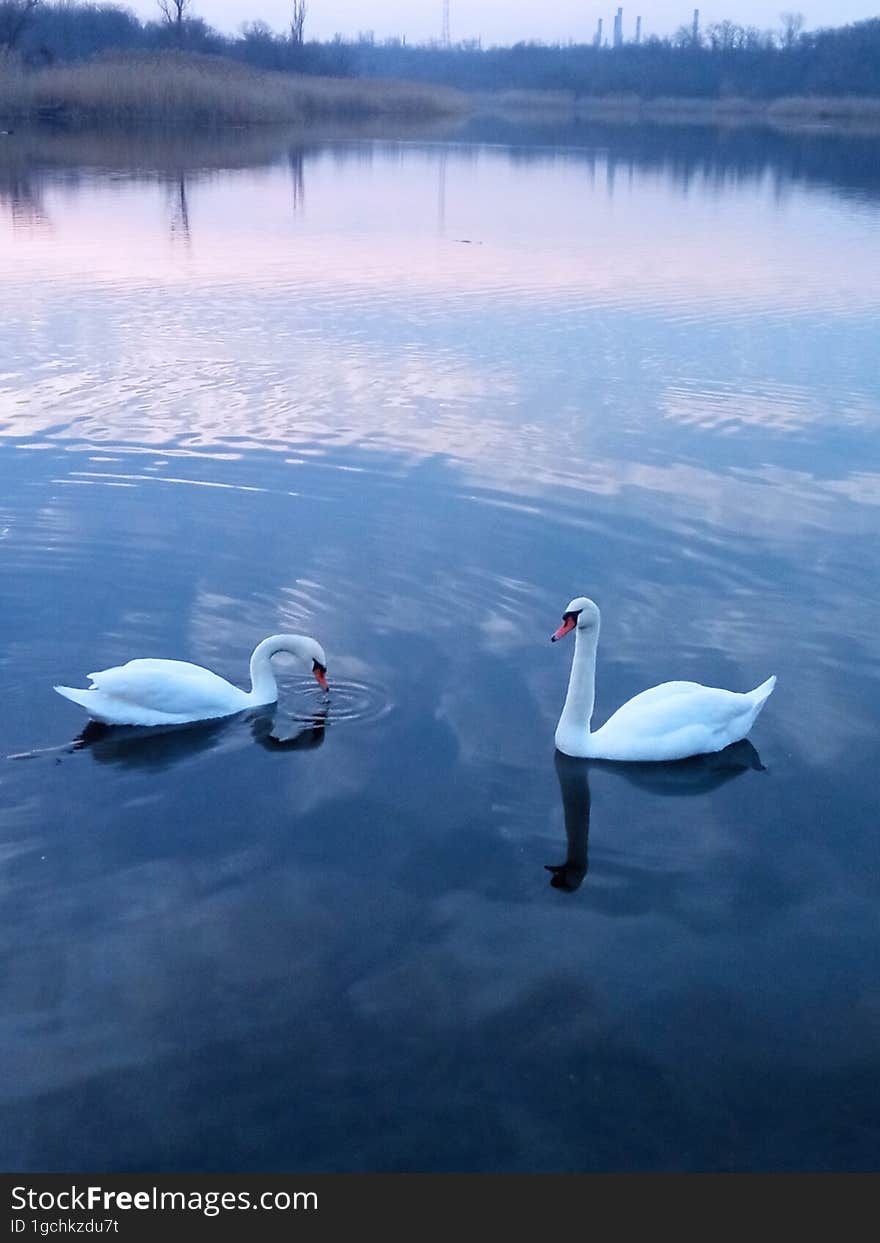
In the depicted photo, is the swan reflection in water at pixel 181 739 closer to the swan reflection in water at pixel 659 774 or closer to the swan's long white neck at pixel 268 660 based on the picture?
the swan's long white neck at pixel 268 660

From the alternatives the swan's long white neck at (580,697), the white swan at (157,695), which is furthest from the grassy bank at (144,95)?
the swan's long white neck at (580,697)

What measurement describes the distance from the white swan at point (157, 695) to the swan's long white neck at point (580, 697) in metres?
1.28

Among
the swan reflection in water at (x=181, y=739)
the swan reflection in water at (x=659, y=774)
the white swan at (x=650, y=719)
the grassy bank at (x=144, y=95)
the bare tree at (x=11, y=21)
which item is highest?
the bare tree at (x=11, y=21)

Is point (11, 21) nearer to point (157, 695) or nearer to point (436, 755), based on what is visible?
point (157, 695)

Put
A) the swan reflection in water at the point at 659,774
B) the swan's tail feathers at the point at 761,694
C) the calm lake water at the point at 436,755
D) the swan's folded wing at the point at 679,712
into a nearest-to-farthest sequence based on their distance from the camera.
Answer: the calm lake water at the point at 436,755
the swan reflection in water at the point at 659,774
the swan's folded wing at the point at 679,712
the swan's tail feathers at the point at 761,694

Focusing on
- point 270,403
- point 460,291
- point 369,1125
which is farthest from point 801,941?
point 460,291

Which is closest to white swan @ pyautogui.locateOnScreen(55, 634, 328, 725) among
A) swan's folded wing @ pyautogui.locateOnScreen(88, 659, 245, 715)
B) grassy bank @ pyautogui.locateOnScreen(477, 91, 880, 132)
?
swan's folded wing @ pyautogui.locateOnScreen(88, 659, 245, 715)

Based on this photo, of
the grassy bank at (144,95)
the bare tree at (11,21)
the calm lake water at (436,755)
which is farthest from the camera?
the bare tree at (11,21)

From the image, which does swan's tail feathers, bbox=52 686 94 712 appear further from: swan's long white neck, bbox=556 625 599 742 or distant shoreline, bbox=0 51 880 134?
distant shoreline, bbox=0 51 880 134

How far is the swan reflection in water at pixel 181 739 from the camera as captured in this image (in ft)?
21.6

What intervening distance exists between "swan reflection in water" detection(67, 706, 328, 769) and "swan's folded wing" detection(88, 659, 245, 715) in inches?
5.8

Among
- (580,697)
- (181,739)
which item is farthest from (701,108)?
(181,739)

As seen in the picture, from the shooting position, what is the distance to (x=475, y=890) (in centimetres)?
546

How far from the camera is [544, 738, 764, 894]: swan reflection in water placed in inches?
245
